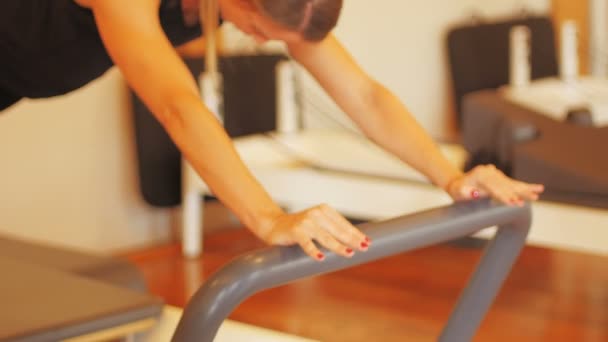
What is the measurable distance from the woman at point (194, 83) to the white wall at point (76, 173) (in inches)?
56.0

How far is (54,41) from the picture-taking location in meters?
1.50

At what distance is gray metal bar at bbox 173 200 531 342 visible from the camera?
1061 millimetres

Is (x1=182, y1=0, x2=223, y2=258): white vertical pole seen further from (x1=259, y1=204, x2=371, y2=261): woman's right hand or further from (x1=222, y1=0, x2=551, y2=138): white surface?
(x1=259, y1=204, x2=371, y2=261): woman's right hand

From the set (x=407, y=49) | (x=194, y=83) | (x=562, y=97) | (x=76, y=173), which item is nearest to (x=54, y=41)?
(x=194, y=83)

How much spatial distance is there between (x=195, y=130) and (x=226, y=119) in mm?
2497

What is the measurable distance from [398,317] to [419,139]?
4.65ft

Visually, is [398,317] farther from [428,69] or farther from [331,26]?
[428,69]

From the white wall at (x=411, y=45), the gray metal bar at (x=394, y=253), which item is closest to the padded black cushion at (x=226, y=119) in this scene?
the white wall at (x=411, y=45)

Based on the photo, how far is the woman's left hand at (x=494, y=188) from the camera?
4.44 feet

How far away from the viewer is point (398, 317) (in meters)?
2.80

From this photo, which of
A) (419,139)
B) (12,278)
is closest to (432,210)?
(419,139)

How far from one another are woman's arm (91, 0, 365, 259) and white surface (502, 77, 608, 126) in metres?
2.57

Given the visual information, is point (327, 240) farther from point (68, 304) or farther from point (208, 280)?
point (68, 304)

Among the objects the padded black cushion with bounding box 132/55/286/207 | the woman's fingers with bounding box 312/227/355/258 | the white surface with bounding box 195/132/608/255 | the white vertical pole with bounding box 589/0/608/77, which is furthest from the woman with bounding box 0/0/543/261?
the white vertical pole with bounding box 589/0/608/77
